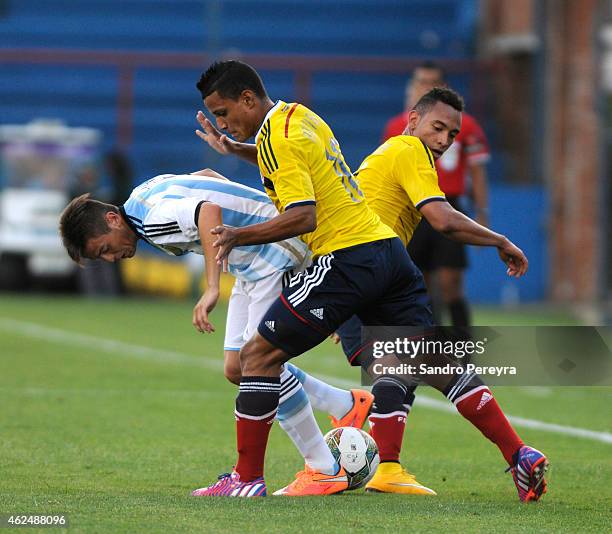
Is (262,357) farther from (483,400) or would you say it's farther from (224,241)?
(483,400)

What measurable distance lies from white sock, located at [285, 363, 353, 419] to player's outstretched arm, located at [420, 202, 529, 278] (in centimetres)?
128

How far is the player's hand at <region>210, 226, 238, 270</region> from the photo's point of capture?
5.40 m

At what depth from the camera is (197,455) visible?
7023 mm

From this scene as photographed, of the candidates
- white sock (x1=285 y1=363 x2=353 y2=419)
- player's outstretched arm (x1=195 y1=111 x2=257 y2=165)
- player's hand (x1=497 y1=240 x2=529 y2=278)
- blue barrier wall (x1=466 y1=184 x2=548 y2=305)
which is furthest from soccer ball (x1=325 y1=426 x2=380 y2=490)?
blue barrier wall (x1=466 y1=184 x2=548 y2=305)

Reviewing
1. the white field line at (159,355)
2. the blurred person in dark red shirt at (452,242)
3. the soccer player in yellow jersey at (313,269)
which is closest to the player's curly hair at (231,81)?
the soccer player in yellow jersey at (313,269)

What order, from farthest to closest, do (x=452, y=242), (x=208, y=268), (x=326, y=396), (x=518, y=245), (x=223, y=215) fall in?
(x=518, y=245), (x=452, y=242), (x=326, y=396), (x=223, y=215), (x=208, y=268)

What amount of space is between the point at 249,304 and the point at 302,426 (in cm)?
58

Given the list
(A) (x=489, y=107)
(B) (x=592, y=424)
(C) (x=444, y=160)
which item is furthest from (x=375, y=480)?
(A) (x=489, y=107)

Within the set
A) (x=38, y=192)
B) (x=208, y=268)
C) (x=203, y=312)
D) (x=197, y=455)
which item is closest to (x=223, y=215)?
(x=208, y=268)

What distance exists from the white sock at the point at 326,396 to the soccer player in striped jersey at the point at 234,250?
0.41 m

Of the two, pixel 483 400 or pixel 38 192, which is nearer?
pixel 483 400

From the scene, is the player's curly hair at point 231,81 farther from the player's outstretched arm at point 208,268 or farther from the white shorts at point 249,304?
the white shorts at point 249,304

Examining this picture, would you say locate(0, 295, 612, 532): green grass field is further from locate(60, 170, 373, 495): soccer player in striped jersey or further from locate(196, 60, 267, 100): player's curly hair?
locate(196, 60, 267, 100): player's curly hair

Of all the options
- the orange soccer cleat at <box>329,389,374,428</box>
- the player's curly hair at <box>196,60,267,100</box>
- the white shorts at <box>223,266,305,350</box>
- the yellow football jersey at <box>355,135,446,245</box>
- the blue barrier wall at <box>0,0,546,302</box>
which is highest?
the blue barrier wall at <box>0,0,546,302</box>
